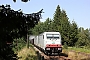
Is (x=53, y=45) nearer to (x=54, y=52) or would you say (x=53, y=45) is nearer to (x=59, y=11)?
(x=54, y=52)

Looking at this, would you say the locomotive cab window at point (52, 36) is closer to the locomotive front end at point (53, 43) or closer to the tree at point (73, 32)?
the locomotive front end at point (53, 43)

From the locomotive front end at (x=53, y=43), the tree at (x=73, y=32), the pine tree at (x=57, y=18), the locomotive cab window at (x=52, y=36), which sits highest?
the pine tree at (x=57, y=18)

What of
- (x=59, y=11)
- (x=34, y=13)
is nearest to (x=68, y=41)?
(x=59, y=11)

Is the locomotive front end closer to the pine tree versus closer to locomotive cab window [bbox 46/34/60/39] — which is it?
locomotive cab window [bbox 46/34/60/39]

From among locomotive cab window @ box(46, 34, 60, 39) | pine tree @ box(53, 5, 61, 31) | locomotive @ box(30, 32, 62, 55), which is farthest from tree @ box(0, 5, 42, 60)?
pine tree @ box(53, 5, 61, 31)

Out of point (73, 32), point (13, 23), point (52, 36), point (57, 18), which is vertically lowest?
point (13, 23)

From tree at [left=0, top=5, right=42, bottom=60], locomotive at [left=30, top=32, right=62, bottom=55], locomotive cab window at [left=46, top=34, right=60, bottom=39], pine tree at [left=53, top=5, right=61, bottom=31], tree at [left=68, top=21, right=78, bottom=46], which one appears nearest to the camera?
tree at [left=0, top=5, right=42, bottom=60]

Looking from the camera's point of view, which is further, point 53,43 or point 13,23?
point 53,43

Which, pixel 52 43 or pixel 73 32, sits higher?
pixel 73 32

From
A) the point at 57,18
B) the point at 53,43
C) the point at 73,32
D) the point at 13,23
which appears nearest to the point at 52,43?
the point at 53,43

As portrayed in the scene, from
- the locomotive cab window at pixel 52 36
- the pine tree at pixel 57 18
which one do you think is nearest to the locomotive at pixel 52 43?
the locomotive cab window at pixel 52 36

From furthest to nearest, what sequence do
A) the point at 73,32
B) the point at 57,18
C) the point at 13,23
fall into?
the point at 57,18, the point at 73,32, the point at 13,23

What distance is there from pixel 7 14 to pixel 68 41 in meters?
59.7

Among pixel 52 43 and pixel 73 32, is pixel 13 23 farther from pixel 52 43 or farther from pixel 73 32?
pixel 73 32
